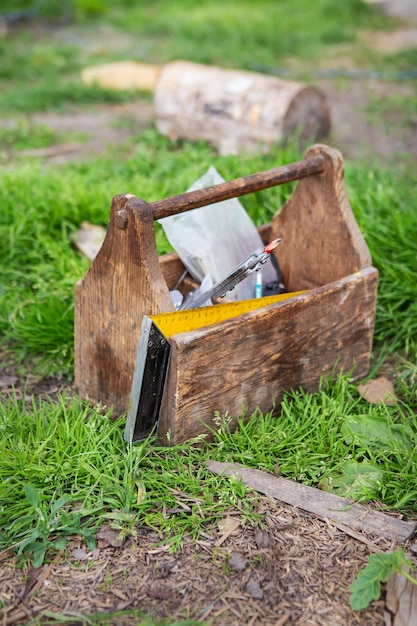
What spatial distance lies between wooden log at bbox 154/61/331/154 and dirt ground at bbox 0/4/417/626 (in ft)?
10.6

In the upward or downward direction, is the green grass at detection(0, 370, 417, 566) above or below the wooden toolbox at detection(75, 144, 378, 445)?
below

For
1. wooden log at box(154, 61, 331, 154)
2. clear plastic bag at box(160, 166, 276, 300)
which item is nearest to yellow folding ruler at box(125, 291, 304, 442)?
clear plastic bag at box(160, 166, 276, 300)

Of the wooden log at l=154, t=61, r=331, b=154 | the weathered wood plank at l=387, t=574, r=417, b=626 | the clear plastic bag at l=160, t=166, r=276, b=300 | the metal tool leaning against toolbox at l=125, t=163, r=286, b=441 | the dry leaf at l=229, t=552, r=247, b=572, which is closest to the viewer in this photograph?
the weathered wood plank at l=387, t=574, r=417, b=626

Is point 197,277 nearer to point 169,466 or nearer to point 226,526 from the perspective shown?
point 169,466

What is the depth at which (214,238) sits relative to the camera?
9.70ft

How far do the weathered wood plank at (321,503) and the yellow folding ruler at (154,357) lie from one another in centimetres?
27

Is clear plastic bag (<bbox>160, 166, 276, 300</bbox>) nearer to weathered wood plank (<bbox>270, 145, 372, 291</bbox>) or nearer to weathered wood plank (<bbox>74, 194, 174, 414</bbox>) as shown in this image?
weathered wood plank (<bbox>270, 145, 372, 291</bbox>)

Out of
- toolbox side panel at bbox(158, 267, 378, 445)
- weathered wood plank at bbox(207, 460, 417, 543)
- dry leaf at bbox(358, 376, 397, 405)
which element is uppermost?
toolbox side panel at bbox(158, 267, 378, 445)

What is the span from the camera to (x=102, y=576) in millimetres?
2061

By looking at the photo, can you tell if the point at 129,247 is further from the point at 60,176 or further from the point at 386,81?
the point at 386,81

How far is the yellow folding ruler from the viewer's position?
2.29 m

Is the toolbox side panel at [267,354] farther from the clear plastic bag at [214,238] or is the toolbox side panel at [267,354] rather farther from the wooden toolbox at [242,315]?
the clear plastic bag at [214,238]

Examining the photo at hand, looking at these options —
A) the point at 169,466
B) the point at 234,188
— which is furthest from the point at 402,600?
the point at 234,188

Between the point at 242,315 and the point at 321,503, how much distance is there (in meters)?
0.65
